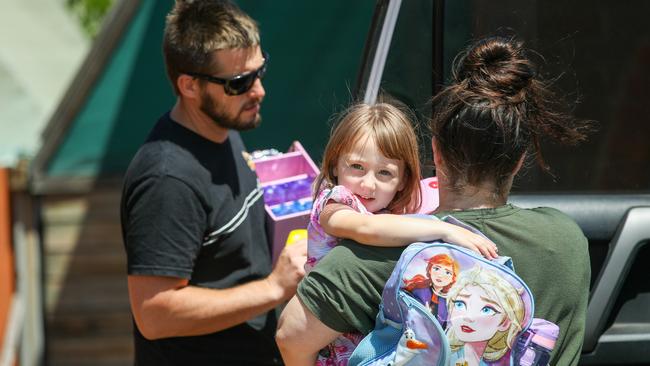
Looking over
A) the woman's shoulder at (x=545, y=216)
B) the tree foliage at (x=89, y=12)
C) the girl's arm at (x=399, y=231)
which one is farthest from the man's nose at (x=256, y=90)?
the tree foliage at (x=89, y=12)

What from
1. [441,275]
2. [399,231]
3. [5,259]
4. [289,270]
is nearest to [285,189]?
[289,270]

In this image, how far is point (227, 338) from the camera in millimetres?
2760

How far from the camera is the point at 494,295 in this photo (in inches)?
68.4

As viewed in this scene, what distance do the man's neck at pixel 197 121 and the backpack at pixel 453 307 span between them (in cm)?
114

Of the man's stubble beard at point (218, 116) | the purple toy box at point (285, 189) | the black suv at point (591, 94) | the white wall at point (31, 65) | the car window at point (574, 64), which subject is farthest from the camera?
the white wall at point (31, 65)

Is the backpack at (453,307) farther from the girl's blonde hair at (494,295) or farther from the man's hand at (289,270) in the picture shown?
the man's hand at (289,270)

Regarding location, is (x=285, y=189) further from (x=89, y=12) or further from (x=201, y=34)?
(x=89, y=12)

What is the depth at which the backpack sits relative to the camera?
1.74 m

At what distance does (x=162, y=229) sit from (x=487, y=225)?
98 cm

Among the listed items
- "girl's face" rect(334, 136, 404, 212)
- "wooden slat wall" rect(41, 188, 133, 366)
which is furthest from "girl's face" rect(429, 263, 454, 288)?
"wooden slat wall" rect(41, 188, 133, 366)

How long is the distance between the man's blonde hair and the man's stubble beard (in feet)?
0.28

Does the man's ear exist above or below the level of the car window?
below

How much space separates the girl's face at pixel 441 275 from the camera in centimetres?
175

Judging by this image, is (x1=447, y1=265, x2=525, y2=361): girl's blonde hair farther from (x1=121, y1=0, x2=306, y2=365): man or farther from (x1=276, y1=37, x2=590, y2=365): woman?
(x1=121, y1=0, x2=306, y2=365): man
